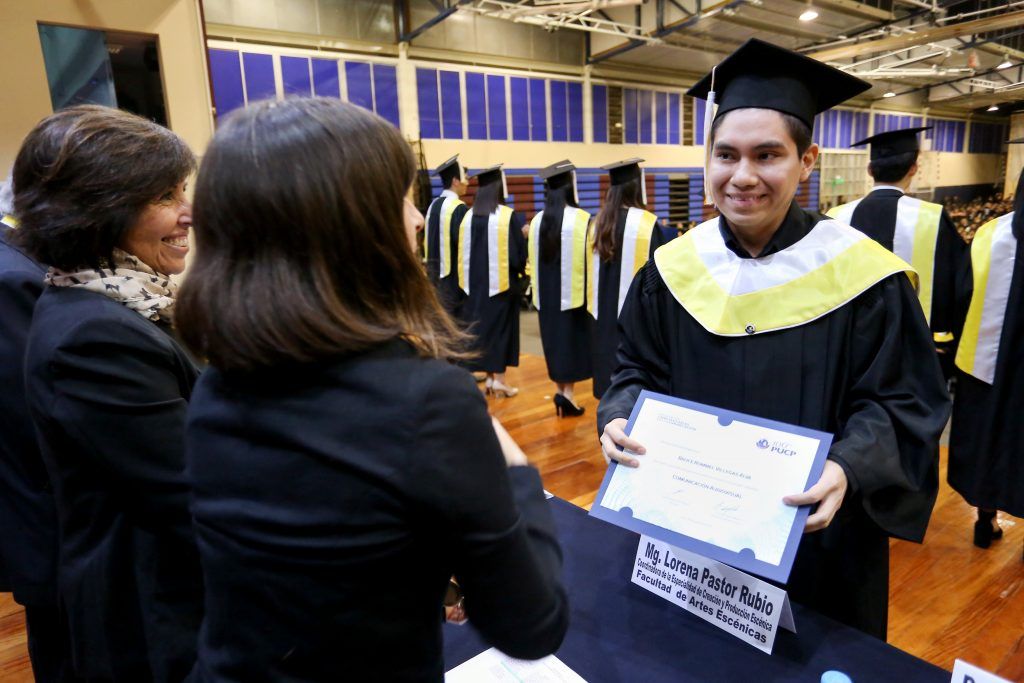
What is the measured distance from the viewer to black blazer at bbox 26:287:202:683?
0.90 meters

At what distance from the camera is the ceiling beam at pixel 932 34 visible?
898cm

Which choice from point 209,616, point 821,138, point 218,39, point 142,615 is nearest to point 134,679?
point 142,615

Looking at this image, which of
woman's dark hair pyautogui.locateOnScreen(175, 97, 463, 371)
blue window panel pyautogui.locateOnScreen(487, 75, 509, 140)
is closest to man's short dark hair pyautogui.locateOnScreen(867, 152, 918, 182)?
woman's dark hair pyautogui.locateOnScreen(175, 97, 463, 371)

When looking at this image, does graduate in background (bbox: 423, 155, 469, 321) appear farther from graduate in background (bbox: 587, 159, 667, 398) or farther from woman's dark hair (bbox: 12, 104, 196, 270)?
woman's dark hair (bbox: 12, 104, 196, 270)

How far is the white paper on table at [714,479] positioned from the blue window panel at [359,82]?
27.3 ft

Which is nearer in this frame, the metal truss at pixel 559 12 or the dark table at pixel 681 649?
the dark table at pixel 681 649

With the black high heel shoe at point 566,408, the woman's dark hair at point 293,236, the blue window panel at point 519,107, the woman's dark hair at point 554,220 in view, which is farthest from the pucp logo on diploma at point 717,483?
the blue window panel at point 519,107

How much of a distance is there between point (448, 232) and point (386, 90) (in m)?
4.65

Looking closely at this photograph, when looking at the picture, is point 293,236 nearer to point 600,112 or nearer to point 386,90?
point 386,90

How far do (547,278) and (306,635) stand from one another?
410cm

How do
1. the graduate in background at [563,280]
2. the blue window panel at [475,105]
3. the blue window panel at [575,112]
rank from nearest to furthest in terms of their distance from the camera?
the graduate in background at [563,280], the blue window panel at [475,105], the blue window panel at [575,112]

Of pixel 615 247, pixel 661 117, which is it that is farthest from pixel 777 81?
pixel 661 117

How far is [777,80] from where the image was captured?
124 centimetres

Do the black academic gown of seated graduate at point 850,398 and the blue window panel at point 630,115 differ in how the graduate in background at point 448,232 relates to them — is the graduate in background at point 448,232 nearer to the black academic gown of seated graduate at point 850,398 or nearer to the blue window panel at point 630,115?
the black academic gown of seated graduate at point 850,398
